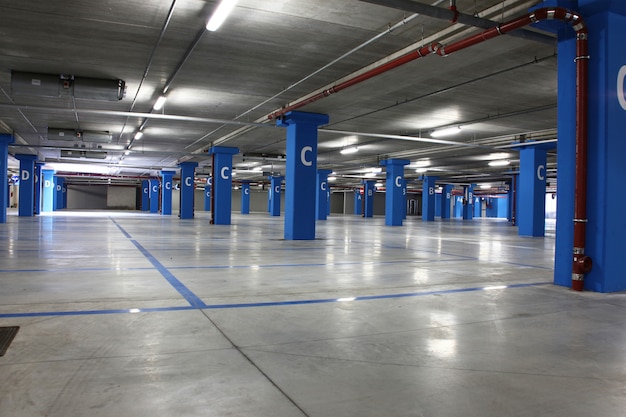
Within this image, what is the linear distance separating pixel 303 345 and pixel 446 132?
16.4 metres

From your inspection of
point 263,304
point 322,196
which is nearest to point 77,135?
point 263,304

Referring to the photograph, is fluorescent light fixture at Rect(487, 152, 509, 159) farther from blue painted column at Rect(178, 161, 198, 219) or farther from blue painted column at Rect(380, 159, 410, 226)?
blue painted column at Rect(178, 161, 198, 219)

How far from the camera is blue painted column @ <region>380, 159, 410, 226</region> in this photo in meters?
28.8

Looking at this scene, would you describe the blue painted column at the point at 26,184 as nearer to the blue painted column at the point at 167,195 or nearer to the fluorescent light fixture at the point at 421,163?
the blue painted column at the point at 167,195

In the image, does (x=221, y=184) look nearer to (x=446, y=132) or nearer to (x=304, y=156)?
(x=304, y=156)

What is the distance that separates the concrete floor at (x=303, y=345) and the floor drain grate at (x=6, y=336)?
6 centimetres

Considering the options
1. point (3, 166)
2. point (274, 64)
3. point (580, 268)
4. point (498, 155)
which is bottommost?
point (580, 268)

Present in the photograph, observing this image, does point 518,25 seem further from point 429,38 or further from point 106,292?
point 106,292

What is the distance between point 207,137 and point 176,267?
15296mm

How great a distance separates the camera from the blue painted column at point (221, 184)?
25.2 m

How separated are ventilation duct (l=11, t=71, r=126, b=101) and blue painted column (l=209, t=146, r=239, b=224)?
42.6 feet

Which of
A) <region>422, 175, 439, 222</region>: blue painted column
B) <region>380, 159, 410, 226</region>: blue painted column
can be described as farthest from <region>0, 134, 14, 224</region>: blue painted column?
<region>422, 175, 439, 222</region>: blue painted column

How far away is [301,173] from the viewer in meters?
15.3

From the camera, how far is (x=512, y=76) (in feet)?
36.3
